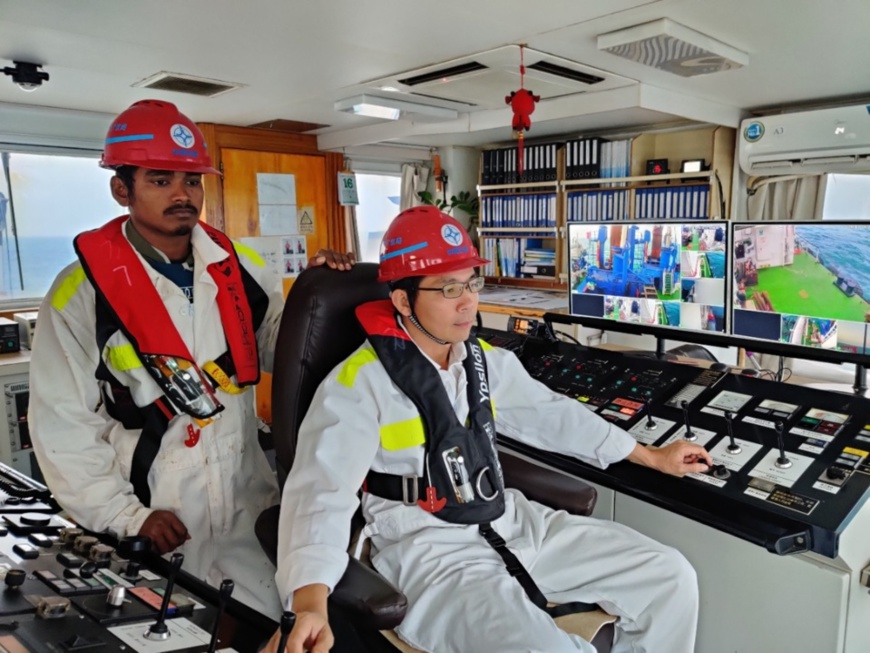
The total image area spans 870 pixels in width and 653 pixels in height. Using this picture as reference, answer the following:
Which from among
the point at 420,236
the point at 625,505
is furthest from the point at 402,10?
the point at 625,505

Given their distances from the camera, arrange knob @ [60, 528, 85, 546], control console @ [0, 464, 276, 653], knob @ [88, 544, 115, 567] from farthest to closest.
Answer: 1. knob @ [60, 528, 85, 546]
2. knob @ [88, 544, 115, 567]
3. control console @ [0, 464, 276, 653]

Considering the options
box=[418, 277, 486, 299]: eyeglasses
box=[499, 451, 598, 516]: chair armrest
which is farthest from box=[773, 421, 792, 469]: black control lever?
box=[418, 277, 486, 299]: eyeglasses

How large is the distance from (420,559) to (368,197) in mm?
4679

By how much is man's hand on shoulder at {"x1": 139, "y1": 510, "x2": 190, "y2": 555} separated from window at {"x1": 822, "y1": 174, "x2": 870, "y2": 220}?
410 cm

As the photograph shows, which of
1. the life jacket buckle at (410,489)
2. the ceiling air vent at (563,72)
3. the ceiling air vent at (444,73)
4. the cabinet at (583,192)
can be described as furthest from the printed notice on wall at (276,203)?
the life jacket buckle at (410,489)

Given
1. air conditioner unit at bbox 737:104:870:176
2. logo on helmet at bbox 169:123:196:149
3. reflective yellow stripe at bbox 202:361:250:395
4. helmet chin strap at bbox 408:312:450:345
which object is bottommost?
reflective yellow stripe at bbox 202:361:250:395

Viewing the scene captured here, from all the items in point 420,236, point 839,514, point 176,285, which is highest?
point 420,236

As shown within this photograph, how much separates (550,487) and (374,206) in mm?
4481

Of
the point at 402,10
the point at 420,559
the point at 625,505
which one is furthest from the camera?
the point at 402,10

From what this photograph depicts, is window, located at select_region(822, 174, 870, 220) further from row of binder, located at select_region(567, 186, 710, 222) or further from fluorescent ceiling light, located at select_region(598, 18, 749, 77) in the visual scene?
fluorescent ceiling light, located at select_region(598, 18, 749, 77)

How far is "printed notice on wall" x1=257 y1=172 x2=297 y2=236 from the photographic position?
4.63m

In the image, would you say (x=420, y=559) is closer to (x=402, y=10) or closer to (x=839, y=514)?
(x=839, y=514)

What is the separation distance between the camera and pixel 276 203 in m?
4.73

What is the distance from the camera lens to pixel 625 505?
1.67 m
